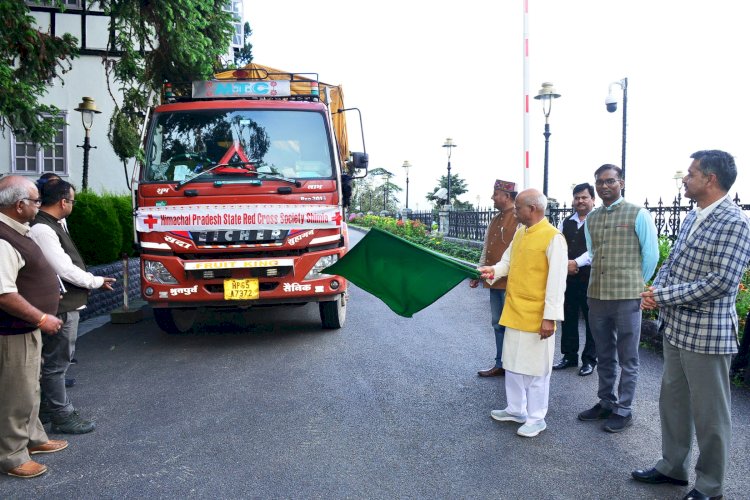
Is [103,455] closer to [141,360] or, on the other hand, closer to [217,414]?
[217,414]

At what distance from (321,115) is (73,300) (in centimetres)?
400

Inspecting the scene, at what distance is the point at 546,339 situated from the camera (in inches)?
174

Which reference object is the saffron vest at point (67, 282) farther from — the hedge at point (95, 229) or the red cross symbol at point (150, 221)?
the hedge at point (95, 229)

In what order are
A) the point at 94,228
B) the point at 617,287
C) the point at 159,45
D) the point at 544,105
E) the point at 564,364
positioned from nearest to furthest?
the point at 617,287 < the point at 564,364 < the point at 94,228 < the point at 159,45 < the point at 544,105

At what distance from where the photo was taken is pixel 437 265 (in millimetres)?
4797

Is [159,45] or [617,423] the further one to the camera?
[159,45]

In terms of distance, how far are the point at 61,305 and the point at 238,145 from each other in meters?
3.35

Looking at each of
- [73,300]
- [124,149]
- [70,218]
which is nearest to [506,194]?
[73,300]

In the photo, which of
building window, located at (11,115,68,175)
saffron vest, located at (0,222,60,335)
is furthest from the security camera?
saffron vest, located at (0,222,60,335)

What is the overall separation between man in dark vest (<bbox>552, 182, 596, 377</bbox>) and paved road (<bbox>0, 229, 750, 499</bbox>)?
31cm

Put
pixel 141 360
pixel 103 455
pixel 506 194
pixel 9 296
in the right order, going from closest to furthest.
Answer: pixel 9 296 → pixel 103 455 → pixel 506 194 → pixel 141 360

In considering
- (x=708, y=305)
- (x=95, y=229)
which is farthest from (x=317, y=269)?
(x=95, y=229)

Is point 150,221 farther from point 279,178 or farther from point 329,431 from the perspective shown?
point 329,431

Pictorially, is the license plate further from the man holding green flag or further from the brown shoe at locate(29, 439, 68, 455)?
the man holding green flag
